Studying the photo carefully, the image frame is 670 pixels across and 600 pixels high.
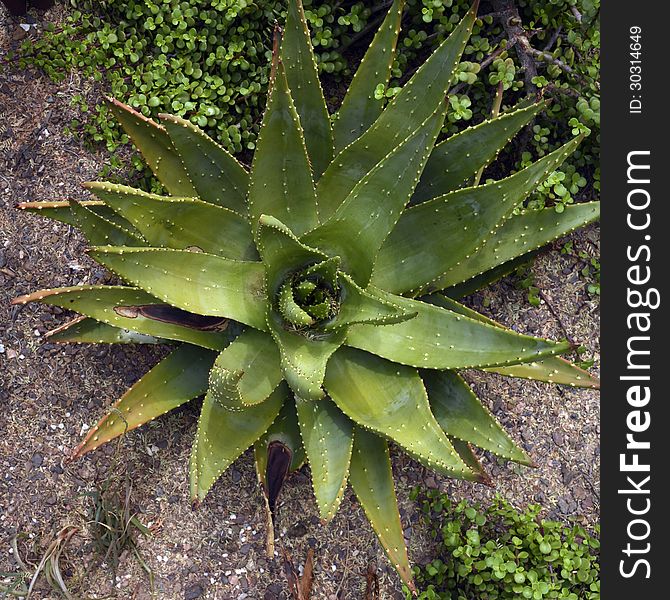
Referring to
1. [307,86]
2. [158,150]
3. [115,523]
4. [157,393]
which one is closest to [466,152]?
[307,86]

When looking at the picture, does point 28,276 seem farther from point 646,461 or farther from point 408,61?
point 646,461

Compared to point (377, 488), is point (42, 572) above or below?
below

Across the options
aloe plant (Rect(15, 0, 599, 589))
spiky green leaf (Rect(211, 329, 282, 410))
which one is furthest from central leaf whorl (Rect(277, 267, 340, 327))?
spiky green leaf (Rect(211, 329, 282, 410))

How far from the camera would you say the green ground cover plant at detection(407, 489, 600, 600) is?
7.52 ft

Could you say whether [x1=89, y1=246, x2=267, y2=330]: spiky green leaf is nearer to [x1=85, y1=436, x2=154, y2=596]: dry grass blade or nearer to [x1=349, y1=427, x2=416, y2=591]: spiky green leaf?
[x1=349, y1=427, x2=416, y2=591]: spiky green leaf

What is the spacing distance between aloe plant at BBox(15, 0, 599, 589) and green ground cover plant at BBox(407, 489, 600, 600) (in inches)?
15.7

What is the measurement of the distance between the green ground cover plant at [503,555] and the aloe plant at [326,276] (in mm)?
398

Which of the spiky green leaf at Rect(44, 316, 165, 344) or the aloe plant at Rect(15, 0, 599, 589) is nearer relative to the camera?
the aloe plant at Rect(15, 0, 599, 589)

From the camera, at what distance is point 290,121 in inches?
66.8

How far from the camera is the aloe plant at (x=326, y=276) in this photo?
1761 millimetres

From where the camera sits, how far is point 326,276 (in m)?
1.88

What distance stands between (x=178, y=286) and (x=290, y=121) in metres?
0.54

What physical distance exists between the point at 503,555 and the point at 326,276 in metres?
1.24

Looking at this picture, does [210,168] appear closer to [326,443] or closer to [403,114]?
[403,114]
